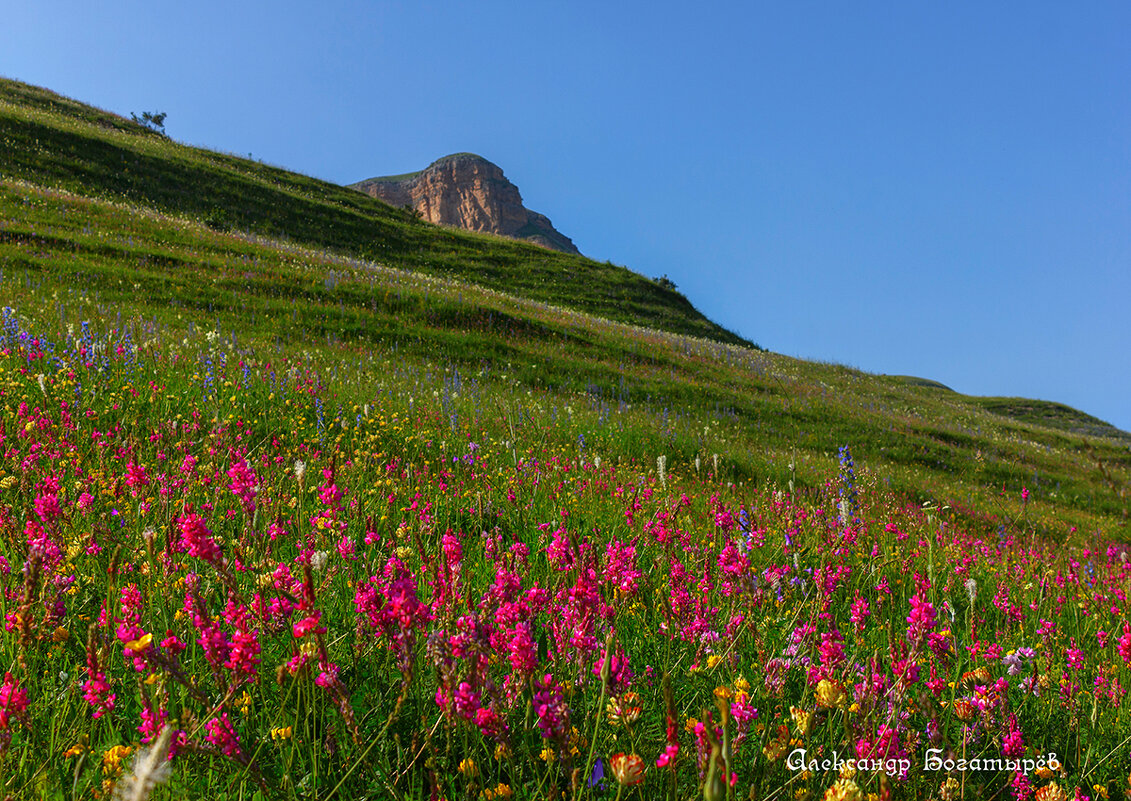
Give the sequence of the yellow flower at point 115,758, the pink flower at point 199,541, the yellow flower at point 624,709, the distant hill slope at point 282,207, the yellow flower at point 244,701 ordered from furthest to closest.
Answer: the distant hill slope at point 282,207 → the yellow flower at point 244,701 → the yellow flower at point 624,709 → the yellow flower at point 115,758 → the pink flower at point 199,541

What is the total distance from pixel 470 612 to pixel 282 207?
165ft

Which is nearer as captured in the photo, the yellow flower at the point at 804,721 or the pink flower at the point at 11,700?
the pink flower at the point at 11,700

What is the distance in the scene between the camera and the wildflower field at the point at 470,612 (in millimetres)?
1694

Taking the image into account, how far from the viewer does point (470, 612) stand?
6.26ft

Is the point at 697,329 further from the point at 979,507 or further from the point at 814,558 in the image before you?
the point at 814,558

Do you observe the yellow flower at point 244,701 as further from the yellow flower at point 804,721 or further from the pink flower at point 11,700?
the yellow flower at point 804,721

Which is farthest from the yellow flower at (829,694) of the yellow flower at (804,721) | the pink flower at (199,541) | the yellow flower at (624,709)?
the pink flower at (199,541)

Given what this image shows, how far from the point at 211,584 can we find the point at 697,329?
4840 cm

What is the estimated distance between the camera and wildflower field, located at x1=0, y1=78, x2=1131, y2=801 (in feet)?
5.56

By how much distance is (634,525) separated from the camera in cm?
486

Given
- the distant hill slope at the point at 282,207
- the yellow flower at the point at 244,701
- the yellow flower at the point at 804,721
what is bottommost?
the yellow flower at the point at 244,701

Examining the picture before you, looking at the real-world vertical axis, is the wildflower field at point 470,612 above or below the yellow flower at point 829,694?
below

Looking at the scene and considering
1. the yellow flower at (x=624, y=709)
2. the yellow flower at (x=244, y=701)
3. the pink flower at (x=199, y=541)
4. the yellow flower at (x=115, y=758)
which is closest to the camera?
the pink flower at (x=199, y=541)

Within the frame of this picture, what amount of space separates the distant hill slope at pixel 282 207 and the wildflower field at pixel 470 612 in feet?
106
